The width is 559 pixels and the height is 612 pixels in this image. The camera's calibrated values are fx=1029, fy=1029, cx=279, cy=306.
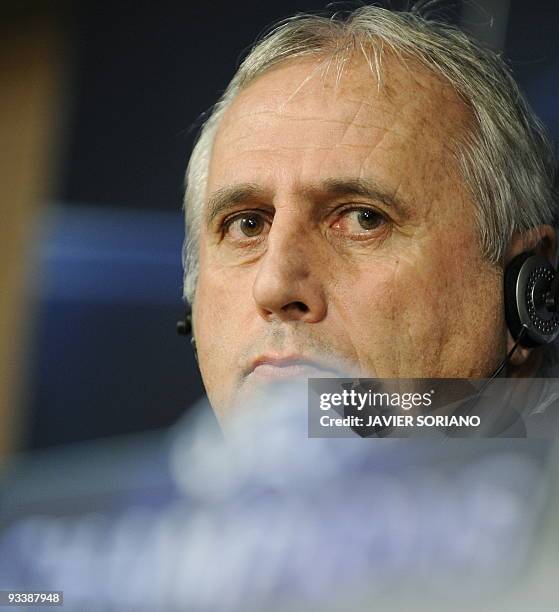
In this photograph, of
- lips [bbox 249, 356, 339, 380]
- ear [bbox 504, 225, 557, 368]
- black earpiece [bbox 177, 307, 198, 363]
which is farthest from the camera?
black earpiece [bbox 177, 307, 198, 363]

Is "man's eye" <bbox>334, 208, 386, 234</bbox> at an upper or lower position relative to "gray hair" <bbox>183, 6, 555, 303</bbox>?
lower

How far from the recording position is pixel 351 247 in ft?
3.98

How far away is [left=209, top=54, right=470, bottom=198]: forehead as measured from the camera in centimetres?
122

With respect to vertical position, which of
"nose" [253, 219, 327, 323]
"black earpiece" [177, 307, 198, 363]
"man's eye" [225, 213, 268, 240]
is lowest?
"nose" [253, 219, 327, 323]

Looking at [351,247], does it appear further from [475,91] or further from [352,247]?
[475,91]

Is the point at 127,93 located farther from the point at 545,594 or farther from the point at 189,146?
the point at 545,594

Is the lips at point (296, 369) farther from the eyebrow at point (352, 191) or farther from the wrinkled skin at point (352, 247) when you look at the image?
the eyebrow at point (352, 191)

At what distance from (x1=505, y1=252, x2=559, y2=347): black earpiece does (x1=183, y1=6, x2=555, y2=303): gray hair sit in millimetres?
53

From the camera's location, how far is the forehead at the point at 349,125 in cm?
122

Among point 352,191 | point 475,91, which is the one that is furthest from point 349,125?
point 475,91

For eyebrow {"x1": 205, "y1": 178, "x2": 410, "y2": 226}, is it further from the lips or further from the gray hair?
the lips

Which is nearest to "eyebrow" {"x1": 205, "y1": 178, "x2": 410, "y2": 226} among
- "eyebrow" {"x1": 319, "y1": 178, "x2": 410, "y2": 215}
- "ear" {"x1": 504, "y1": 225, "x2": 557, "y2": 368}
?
"eyebrow" {"x1": 319, "y1": 178, "x2": 410, "y2": 215}

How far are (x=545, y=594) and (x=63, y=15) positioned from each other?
1257 millimetres

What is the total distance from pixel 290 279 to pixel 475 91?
14.3 inches
